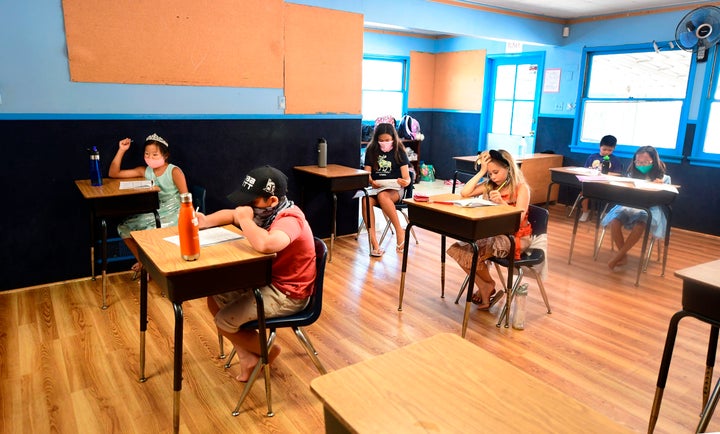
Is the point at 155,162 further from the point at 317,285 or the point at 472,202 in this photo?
the point at 472,202

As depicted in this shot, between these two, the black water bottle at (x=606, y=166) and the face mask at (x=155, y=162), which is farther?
the black water bottle at (x=606, y=166)

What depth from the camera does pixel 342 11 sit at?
4.61m

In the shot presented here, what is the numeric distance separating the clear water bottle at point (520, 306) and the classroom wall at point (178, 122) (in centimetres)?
237

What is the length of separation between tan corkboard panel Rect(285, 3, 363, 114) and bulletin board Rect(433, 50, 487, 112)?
4.20 m

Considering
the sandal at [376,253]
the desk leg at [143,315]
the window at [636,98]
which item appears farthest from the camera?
the window at [636,98]

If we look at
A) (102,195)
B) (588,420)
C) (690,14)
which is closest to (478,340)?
(588,420)

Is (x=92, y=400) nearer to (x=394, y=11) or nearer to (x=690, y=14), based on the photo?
(x=394, y=11)

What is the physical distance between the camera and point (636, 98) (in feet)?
20.5

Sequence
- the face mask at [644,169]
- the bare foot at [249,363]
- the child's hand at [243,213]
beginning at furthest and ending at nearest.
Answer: the face mask at [644,169] < the bare foot at [249,363] < the child's hand at [243,213]

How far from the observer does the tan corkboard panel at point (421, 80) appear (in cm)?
898

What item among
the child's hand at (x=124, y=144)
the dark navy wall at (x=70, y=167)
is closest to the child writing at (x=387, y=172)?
the dark navy wall at (x=70, y=167)

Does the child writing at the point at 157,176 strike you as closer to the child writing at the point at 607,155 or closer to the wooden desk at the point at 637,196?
the wooden desk at the point at 637,196

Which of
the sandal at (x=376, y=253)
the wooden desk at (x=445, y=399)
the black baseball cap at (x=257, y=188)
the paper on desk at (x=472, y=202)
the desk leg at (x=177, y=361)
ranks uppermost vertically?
the black baseball cap at (x=257, y=188)

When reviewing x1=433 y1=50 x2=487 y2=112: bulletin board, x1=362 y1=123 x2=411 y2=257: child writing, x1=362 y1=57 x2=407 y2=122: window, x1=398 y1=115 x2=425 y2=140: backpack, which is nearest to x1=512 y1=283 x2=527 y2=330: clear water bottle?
x1=362 y1=123 x2=411 y2=257: child writing
